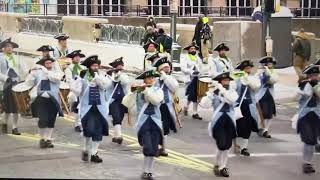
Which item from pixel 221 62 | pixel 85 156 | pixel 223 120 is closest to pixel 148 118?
pixel 223 120

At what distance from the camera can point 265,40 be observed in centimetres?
A: 1236

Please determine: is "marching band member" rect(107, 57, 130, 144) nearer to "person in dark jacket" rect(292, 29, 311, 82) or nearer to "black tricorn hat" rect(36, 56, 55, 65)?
"black tricorn hat" rect(36, 56, 55, 65)

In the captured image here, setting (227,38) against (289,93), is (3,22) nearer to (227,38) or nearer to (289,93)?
(289,93)

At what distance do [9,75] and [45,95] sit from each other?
0.77 meters

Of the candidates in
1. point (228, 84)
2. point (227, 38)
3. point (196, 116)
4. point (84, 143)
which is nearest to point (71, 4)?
point (227, 38)

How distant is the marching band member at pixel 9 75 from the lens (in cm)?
814

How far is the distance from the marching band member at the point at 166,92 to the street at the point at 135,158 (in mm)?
317

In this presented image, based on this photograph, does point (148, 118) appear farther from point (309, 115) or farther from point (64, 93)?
point (64, 93)

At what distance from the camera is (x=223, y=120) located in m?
6.69

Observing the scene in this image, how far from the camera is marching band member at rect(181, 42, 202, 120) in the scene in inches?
396

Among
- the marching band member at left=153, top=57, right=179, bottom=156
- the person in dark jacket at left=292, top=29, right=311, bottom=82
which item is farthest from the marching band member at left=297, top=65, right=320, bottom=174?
the person in dark jacket at left=292, top=29, right=311, bottom=82

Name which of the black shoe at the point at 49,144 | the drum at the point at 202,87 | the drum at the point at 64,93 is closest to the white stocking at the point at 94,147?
the black shoe at the point at 49,144

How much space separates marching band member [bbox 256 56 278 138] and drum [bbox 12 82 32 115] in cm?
298

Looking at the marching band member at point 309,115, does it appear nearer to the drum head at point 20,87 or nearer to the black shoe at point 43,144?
the black shoe at point 43,144
